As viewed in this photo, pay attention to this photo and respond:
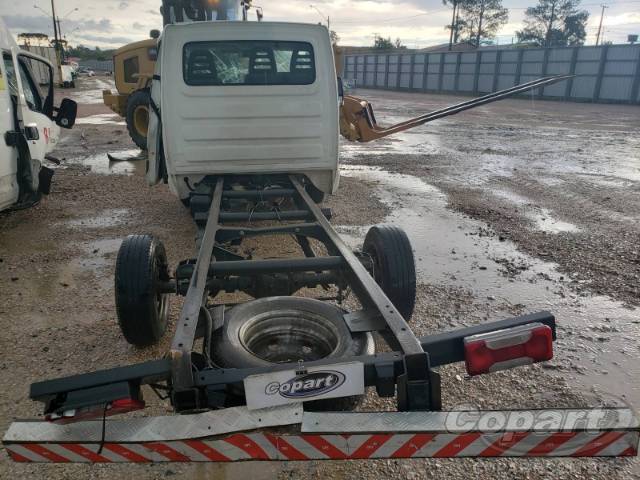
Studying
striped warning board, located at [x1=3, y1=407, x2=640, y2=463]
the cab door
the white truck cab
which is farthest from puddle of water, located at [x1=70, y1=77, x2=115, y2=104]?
striped warning board, located at [x1=3, y1=407, x2=640, y2=463]

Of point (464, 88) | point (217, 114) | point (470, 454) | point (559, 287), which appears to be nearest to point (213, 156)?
point (217, 114)

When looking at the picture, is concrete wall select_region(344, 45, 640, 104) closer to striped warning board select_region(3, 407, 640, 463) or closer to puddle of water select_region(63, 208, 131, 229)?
puddle of water select_region(63, 208, 131, 229)

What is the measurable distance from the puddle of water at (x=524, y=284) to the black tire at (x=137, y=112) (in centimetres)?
596

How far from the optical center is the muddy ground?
111 inches

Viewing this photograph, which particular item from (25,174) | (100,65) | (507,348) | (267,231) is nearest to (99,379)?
(507,348)

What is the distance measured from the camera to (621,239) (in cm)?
593

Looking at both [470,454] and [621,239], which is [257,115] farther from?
[621,239]

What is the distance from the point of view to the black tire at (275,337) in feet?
7.13

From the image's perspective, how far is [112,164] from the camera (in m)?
10.3

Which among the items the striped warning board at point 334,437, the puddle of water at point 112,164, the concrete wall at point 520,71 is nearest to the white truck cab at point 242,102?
the striped warning board at point 334,437

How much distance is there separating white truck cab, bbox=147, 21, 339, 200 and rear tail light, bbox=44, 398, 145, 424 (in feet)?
11.8

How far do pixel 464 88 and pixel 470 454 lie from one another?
37.3 meters

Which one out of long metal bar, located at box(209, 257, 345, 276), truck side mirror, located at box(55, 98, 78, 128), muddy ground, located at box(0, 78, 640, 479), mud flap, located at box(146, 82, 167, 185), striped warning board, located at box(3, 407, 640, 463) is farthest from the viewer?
truck side mirror, located at box(55, 98, 78, 128)

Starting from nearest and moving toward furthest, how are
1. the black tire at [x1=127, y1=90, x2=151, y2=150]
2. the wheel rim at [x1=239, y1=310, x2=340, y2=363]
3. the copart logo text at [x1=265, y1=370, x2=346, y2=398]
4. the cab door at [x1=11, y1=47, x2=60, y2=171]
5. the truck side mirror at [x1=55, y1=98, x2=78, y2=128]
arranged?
the copart logo text at [x1=265, y1=370, x2=346, y2=398], the wheel rim at [x1=239, y1=310, x2=340, y2=363], the cab door at [x1=11, y1=47, x2=60, y2=171], the truck side mirror at [x1=55, y1=98, x2=78, y2=128], the black tire at [x1=127, y1=90, x2=151, y2=150]
